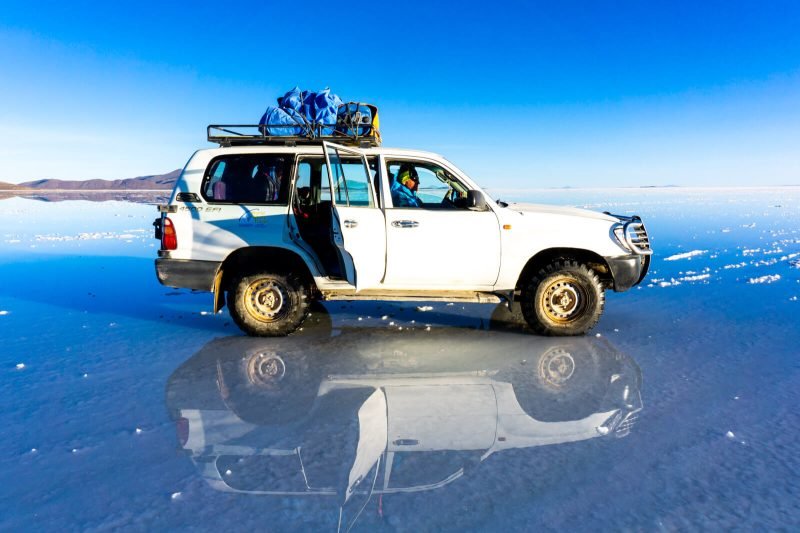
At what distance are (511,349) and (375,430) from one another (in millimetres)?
2255

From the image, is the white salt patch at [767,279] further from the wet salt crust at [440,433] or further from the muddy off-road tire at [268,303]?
the muddy off-road tire at [268,303]

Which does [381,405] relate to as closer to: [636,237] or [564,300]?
[564,300]

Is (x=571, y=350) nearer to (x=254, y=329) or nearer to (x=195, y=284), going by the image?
(x=254, y=329)

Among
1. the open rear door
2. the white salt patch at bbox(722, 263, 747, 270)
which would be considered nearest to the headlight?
the open rear door

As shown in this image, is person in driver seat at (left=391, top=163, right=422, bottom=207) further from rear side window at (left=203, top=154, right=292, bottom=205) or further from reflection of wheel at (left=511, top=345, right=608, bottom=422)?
reflection of wheel at (left=511, top=345, right=608, bottom=422)

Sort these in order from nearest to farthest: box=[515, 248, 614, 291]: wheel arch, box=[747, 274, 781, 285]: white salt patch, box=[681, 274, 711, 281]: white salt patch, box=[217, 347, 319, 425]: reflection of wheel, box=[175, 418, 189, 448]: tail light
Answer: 1. box=[175, 418, 189, 448]: tail light
2. box=[217, 347, 319, 425]: reflection of wheel
3. box=[515, 248, 614, 291]: wheel arch
4. box=[747, 274, 781, 285]: white salt patch
5. box=[681, 274, 711, 281]: white salt patch

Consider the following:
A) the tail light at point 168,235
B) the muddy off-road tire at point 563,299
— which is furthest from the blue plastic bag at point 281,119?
the muddy off-road tire at point 563,299

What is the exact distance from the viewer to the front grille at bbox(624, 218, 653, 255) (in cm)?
562

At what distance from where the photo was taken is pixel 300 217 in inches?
221

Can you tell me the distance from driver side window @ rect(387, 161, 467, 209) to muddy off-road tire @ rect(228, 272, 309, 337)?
1466 mm

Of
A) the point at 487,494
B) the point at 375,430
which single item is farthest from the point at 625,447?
the point at 375,430

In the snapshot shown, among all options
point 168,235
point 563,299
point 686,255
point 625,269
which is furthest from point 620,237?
point 686,255

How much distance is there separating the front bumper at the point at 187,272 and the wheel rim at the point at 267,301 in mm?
450

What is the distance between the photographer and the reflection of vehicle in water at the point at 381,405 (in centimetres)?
300
